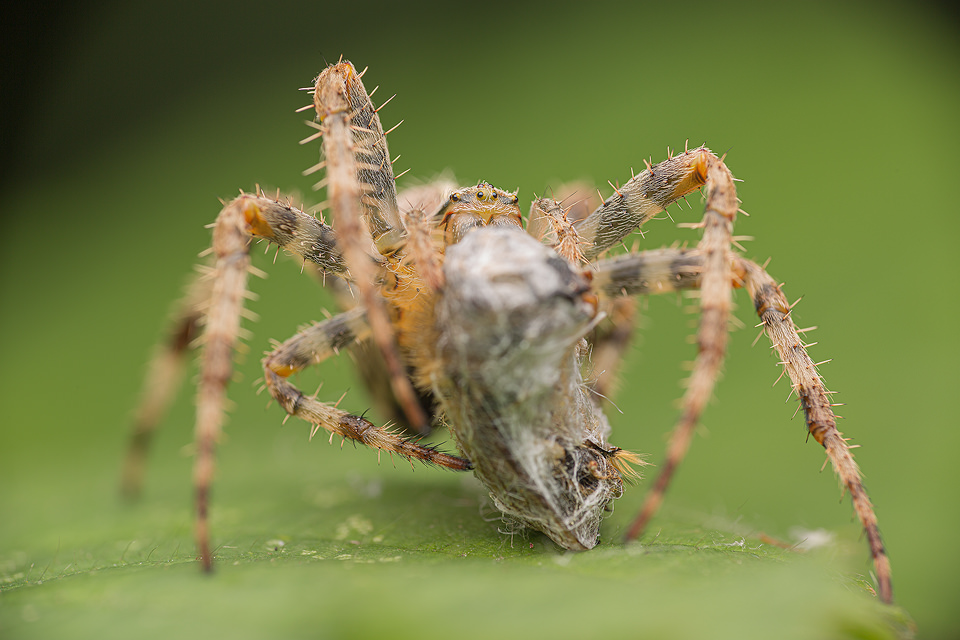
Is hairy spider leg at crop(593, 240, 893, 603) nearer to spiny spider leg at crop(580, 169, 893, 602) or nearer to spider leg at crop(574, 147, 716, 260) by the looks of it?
spiny spider leg at crop(580, 169, 893, 602)

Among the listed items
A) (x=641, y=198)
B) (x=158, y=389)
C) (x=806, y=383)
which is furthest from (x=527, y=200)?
(x=158, y=389)

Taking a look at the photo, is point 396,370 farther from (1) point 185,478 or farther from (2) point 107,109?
(2) point 107,109

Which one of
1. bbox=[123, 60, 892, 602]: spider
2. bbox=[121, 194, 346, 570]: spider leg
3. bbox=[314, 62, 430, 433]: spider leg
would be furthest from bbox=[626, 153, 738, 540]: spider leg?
bbox=[121, 194, 346, 570]: spider leg

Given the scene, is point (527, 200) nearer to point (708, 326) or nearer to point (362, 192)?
point (362, 192)

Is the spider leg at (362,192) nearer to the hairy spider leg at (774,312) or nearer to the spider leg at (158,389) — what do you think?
the hairy spider leg at (774,312)

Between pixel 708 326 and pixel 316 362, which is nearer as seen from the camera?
pixel 708 326

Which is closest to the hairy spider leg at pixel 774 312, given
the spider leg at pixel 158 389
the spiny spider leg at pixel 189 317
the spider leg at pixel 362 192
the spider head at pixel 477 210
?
the spider head at pixel 477 210

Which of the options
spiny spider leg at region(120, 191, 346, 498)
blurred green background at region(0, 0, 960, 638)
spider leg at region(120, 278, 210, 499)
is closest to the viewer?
blurred green background at region(0, 0, 960, 638)
